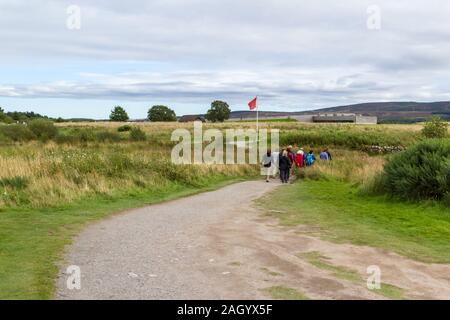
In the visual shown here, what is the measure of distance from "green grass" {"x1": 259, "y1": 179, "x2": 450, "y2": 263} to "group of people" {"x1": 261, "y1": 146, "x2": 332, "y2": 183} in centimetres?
412

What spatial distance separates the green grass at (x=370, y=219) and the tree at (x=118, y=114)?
126 meters

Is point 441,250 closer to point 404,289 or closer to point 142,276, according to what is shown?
point 404,289

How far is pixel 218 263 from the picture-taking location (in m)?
8.33

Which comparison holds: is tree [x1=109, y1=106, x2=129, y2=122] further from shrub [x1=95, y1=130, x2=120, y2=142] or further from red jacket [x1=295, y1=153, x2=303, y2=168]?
red jacket [x1=295, y1=153, x2=303, y2=168]

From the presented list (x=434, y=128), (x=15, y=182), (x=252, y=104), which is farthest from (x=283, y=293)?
(x=434, y=128)

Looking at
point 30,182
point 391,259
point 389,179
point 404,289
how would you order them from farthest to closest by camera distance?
1. point 389,179
2. point 30,182
3. point 391,259
4. point 404,289

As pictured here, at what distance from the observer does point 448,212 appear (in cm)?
1410

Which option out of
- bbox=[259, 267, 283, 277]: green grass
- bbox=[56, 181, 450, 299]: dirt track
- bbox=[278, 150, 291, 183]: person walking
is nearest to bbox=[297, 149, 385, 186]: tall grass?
bbox=[278, 150, 291, 183]: person walking

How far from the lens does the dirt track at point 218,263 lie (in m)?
6.90

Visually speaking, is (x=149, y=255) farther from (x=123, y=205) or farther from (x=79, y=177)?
(x=79, y=177)

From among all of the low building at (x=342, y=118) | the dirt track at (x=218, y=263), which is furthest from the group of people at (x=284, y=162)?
the low building at (x=342, y=118)

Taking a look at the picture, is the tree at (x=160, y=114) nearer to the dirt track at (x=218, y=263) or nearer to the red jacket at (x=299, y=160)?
the red jacket at (x=299, y=160)
